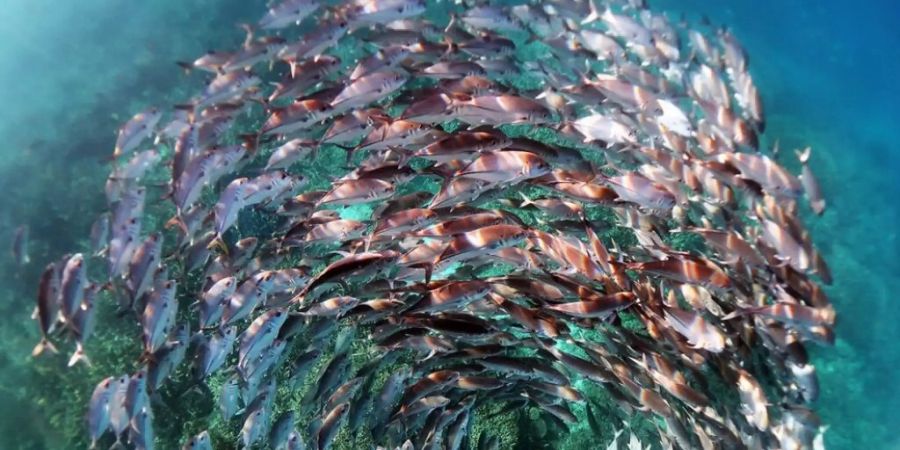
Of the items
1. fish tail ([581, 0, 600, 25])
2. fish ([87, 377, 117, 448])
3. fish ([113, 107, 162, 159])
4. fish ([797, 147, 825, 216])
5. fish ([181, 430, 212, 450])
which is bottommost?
fish ([181, 430, 212, 450])

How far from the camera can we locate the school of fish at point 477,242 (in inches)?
155

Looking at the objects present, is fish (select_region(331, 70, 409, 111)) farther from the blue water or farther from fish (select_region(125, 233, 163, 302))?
the blue water

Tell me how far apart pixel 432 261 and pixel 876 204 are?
20.0 m

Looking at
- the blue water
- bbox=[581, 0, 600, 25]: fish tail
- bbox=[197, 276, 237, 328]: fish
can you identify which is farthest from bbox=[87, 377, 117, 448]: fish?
the blue water

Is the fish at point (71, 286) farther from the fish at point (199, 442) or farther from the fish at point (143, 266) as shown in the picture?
the fish at point (199, 442)

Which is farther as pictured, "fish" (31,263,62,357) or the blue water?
the blue water

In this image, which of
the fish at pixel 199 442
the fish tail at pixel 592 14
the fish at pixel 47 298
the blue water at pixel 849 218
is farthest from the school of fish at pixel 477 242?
the blue water at pixel 849 218

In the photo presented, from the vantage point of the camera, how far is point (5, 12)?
17453 millimetres

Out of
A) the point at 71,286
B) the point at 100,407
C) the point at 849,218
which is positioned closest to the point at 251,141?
the point at 71,286

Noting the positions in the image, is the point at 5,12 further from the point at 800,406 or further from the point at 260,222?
the point at 800,406

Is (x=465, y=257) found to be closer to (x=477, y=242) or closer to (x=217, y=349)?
(x=477, y=242)

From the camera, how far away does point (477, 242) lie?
373cm

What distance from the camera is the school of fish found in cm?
393

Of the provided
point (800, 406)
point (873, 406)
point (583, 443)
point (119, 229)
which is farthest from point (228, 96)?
point (873, 406)
